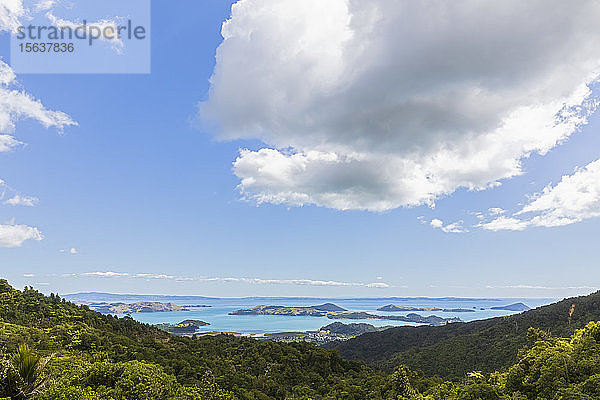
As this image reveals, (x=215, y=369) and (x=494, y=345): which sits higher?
(x=215, y=369)

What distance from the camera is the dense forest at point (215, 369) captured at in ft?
74.1

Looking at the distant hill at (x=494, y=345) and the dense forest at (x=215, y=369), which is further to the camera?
the distant hill at (x=494, y=345)

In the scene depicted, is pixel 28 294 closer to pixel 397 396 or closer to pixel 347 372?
pixel 347 372

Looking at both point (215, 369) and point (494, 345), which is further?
point (494, 345)

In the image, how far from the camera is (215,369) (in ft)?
140

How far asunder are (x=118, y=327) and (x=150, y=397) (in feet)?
161

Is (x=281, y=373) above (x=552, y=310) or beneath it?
above

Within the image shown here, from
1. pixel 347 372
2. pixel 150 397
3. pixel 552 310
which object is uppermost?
pixel 150 397

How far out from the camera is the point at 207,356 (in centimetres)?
4944

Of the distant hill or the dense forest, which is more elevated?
the dense forest

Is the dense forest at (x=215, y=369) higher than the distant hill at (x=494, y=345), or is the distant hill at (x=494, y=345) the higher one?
the dense forest at (x=215, y=369)

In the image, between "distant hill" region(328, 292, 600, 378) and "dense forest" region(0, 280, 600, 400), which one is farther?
"distant hill" region(328, 292, 600, 378)

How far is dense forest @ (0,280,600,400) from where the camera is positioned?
74.1ft

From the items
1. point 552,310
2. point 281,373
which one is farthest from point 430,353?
point 281,373
